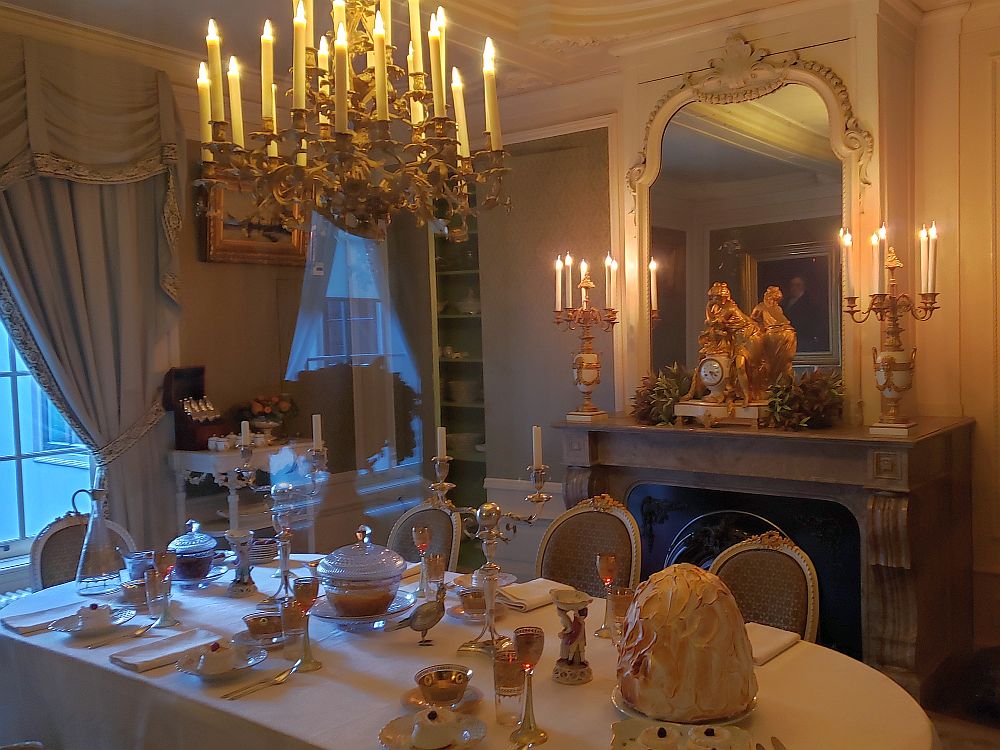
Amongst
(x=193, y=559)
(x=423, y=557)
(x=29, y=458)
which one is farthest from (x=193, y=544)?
(x=29, y=458)

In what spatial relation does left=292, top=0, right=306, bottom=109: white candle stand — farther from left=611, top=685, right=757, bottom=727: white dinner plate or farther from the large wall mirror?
the large wall mirror

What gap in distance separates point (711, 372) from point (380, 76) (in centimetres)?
212

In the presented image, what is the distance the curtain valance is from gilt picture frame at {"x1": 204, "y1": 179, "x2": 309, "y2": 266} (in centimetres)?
25

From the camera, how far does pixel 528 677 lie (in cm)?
160

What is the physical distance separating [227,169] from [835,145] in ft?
8.04

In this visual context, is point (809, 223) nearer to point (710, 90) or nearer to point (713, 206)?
point (713, 206)

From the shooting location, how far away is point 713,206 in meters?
3.93

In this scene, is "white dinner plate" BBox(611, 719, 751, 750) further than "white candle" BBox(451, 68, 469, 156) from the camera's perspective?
No

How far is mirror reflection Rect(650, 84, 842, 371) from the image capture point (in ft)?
11.8

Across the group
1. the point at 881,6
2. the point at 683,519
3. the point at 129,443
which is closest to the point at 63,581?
the point at 129,443

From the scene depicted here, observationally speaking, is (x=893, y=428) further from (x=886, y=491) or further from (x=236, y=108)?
(x=236, y=108)

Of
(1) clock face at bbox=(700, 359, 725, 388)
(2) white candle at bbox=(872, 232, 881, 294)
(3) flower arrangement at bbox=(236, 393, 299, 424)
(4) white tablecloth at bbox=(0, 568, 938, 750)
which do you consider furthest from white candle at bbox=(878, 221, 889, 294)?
(3) flower arrangement at bbox=(236, 393, 299, 424)

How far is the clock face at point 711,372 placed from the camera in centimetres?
364

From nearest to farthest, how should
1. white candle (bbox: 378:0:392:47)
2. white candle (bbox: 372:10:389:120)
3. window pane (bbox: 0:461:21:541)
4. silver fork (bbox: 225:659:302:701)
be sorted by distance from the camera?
silver fork (bbox: 225:659:302:701) < white candle (bbox: 372:10:389:120) < white candle (bbox: 378:0:392:47) < window pane (bbox: 0:461:21:541)
